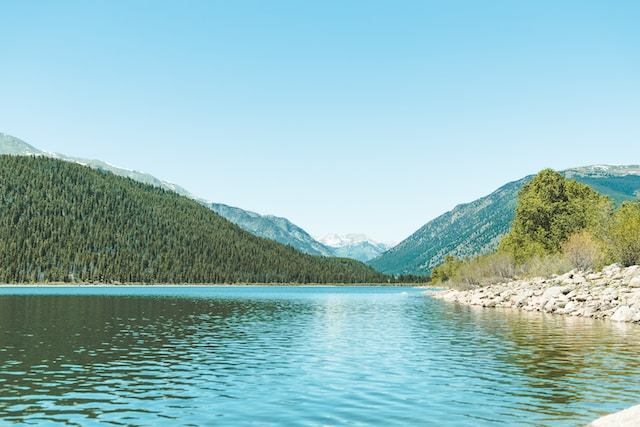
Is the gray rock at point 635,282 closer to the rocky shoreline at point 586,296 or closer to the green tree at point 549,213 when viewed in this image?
the rocky shoreline at point 586,296

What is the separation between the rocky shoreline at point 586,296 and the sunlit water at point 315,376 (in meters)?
15.4

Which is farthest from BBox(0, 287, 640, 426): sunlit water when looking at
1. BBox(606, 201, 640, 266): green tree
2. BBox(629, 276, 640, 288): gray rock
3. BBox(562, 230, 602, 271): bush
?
BBox(562, 230, 602, 271): bush

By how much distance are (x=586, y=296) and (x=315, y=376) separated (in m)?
58.9

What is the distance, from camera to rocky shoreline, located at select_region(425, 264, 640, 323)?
70.4 metres

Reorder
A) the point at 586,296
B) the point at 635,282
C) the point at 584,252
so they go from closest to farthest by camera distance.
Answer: the point at 635,282
the point at 586,296
the point at 584,252

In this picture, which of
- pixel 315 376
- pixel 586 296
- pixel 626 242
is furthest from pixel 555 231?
pixel 315 376

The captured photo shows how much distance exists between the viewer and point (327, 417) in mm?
22906

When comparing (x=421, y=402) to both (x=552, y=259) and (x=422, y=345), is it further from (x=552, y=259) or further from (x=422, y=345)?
(x=552, y=259)

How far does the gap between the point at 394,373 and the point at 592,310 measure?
163ft

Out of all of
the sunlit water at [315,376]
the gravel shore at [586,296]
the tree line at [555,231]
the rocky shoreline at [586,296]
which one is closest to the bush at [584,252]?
the tree line at [555,231]

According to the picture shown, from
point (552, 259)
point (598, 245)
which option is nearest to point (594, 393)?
point (598, 245)

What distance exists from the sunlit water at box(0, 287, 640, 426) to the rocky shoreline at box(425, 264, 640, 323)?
605 inches

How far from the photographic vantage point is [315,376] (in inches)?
1283

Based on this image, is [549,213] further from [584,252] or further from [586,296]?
[586,296]
